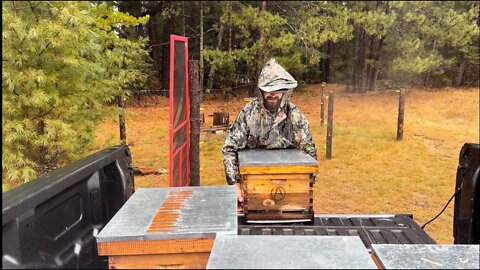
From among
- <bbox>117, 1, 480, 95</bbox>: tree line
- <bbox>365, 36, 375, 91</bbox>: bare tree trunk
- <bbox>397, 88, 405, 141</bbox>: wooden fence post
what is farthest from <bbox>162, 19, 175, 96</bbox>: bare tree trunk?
<bbox>397, 88, 405, 141</bbox>: wooden fence post

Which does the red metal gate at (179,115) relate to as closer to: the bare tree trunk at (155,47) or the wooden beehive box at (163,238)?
the wooden beehive box at (163,238)

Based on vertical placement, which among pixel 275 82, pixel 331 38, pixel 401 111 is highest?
pixel 331 38

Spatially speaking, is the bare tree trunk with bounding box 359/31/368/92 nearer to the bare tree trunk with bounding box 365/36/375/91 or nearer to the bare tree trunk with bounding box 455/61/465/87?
the bare tree trunk with bounding box 365/36/375/91

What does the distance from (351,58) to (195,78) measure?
71.5ft

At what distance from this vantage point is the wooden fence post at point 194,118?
6000 mm

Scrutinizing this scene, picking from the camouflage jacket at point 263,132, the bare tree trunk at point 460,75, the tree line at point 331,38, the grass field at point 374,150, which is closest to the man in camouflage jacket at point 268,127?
the camouflage jacket at point 263,132

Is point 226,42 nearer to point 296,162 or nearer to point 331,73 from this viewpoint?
point 331,73

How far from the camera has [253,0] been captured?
17859 millimetres

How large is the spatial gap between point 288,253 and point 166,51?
23.0m

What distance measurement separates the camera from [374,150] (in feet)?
37.3

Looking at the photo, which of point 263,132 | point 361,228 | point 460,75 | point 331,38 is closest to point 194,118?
point 263,132

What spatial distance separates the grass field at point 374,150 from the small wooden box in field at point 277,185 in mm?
3417

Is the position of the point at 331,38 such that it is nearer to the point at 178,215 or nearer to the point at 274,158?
the point at 274,158

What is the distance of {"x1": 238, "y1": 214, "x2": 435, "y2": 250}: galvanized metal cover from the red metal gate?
5.80ft
